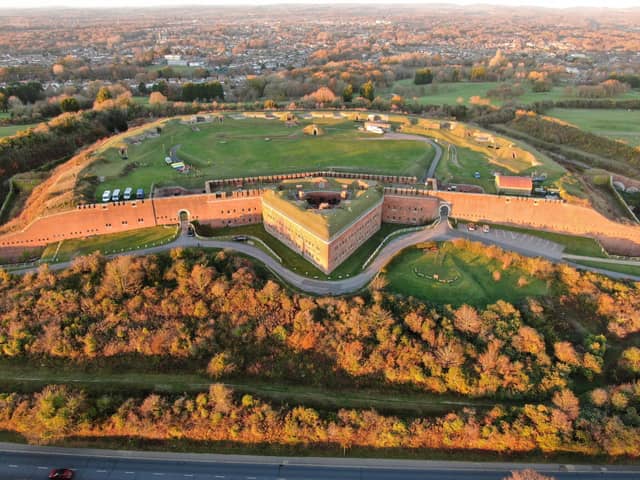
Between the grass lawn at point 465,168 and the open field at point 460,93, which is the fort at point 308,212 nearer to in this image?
the grass lawn at point 465,168

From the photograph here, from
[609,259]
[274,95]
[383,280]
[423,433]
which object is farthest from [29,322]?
[274,95]

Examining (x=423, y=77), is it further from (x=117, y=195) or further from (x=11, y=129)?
(x=117, y=195)

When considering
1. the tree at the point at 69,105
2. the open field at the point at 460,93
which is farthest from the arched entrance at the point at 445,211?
the tree at the point at 69,105

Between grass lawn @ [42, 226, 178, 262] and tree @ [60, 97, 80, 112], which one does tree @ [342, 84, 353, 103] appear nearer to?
tree @ [60, 97, 80, 112]

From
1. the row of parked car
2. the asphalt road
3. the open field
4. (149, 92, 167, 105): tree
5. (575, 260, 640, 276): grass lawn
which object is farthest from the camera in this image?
the open field

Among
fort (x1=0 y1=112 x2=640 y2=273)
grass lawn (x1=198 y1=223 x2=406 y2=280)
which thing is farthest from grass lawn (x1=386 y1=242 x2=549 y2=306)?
fort (x1=0 y1=112 x2=640 y2=273)

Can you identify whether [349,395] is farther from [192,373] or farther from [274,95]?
[274,95]

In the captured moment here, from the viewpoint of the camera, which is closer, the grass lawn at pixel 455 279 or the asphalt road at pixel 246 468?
the asphalt road at pixel 246 468
